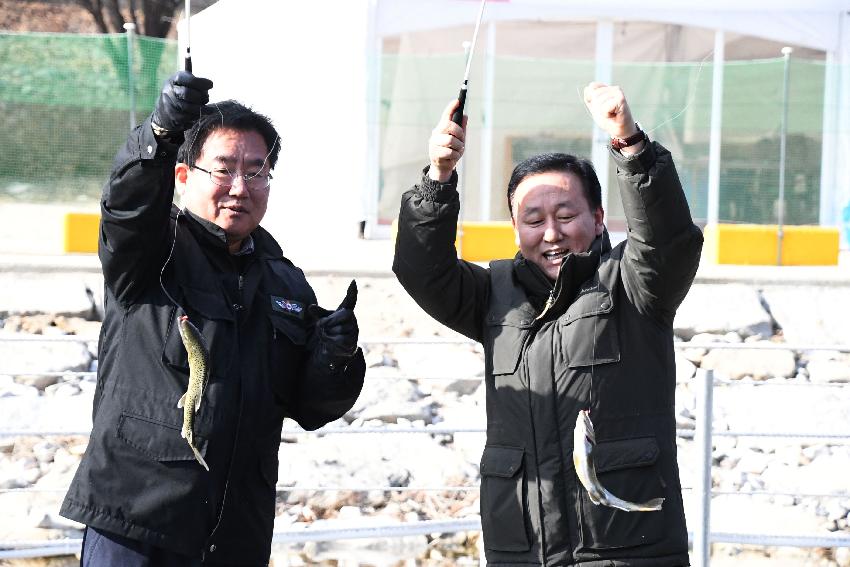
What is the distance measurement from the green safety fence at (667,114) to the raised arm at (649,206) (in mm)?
8974

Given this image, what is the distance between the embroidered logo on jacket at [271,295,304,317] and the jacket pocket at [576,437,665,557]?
2.99 ft

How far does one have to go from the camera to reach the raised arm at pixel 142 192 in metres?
3.04

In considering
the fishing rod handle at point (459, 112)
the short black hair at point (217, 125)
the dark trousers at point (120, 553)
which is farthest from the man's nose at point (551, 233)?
the dark trousers at point (120, 553)

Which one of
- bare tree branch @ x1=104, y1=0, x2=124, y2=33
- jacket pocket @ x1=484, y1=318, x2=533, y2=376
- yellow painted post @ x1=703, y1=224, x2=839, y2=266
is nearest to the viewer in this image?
jacket pocket @ x1=484, y1=318, x2=533, y2=376

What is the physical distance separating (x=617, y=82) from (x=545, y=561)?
10.0m

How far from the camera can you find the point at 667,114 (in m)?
12.4

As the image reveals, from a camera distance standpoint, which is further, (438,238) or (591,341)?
(438,238)

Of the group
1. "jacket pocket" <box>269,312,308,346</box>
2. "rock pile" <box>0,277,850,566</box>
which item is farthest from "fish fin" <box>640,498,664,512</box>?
"rock pile" <box>0,277,850,566</box>

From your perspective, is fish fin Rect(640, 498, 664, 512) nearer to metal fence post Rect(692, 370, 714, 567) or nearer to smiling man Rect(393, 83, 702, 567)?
smiling man Rect(393, 83, 702, 567)

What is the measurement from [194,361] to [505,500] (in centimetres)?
90

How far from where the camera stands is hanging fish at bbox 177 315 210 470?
3094 mm

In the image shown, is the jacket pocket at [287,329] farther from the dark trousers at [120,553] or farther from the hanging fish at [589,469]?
the hanging fish at [589,469]

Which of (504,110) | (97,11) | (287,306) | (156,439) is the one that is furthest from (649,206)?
(97,11)

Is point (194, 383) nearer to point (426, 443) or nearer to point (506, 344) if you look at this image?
point (506, 344)
